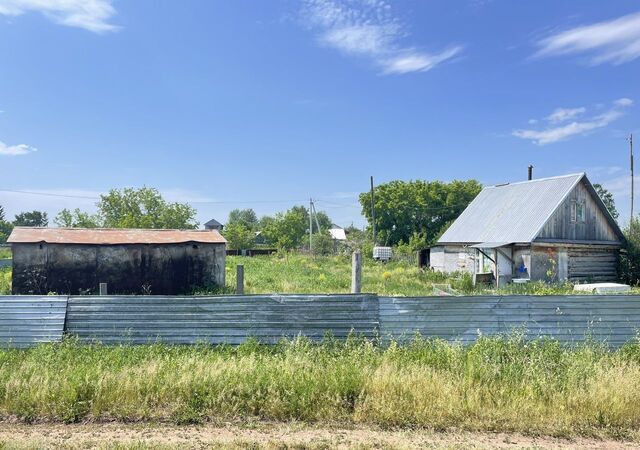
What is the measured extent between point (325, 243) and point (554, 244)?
29.1 meters

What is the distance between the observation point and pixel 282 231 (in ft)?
222

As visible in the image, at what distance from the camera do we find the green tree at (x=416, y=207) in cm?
5375

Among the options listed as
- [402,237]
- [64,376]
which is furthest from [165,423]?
[402,237]

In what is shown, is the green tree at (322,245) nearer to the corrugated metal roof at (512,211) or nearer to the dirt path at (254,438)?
the corrugated metal roof at (512,211)

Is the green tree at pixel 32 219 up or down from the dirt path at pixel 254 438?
up

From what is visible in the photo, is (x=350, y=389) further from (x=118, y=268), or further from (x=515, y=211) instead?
(x=515, y=211)

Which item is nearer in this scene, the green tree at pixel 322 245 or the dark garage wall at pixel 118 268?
the dark garage wall at pixel 118 268

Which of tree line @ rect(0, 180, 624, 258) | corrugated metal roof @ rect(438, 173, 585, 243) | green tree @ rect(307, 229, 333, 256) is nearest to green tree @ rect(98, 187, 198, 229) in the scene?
tree line @ rect(0, 180, 624, 258)

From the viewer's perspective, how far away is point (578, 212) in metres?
24.1

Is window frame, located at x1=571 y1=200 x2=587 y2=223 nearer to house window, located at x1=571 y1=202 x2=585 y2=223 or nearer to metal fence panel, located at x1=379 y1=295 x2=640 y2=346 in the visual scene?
house window, located at x1=571 y1=202 x2=585 y2=223

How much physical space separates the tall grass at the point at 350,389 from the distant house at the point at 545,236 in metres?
16.1

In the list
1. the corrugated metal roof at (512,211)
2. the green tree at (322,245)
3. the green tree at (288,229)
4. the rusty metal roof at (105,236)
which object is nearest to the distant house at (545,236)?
the corrugated metal roof at (512,211)

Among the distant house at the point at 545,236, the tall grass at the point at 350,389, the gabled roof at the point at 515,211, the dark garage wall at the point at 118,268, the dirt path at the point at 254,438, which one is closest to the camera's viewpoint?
the dirt path at the point at 254,438

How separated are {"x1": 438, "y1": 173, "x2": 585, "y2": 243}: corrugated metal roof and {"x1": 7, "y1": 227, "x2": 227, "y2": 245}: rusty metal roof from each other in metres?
15.4
